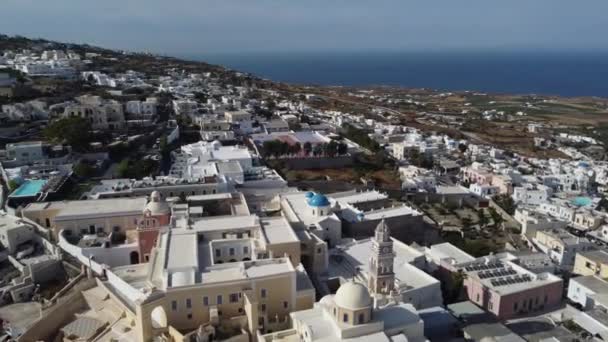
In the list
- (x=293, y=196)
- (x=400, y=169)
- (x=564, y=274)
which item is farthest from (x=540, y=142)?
(x=293, y=196)

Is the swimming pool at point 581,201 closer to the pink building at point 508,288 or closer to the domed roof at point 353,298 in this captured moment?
the pink building at point 508,288

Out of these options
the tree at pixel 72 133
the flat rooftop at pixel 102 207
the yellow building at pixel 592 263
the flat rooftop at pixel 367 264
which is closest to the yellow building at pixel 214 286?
the flat rooftop at pixel 367 264

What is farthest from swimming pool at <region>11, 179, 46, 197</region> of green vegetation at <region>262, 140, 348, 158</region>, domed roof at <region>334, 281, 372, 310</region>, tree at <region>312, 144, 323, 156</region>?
tree at <region>312, 144, 323, 156</region>

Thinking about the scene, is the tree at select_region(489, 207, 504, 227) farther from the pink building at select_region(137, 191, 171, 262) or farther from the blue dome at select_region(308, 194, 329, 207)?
the pink building at select_region(137, 191, 171, 262)

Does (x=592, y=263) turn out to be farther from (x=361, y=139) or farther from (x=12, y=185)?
(x=12, y=185)

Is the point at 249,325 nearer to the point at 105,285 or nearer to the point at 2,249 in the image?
the point at 105,285
